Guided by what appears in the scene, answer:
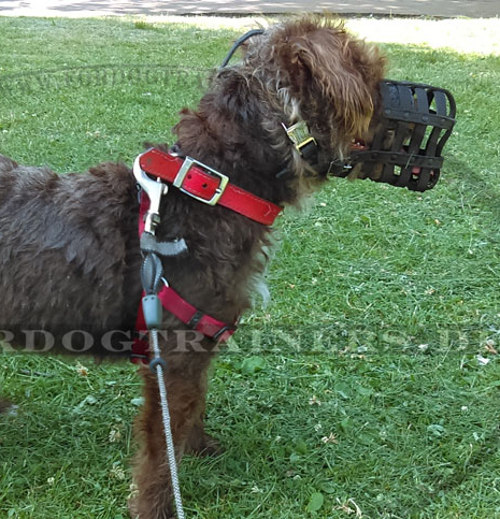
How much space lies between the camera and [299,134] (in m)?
2.26

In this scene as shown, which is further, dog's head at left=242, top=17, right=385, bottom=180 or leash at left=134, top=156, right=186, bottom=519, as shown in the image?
dog's head at left=242, top=17, right=385, bottom=180

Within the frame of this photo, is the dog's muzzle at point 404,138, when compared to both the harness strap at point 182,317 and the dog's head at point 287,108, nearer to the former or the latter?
the dog's head at point 287,108

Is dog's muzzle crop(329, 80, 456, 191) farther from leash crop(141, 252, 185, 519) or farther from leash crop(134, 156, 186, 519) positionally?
leash crop(141, 252, 185, 519)

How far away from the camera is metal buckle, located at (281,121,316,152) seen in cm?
225

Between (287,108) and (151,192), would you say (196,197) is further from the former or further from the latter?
(287,108)

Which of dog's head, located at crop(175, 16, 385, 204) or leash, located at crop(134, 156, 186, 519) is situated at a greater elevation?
dog's head, located at crop(175, 16, 385, 204)

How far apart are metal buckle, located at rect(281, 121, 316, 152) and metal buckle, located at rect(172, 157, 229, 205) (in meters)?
0.29

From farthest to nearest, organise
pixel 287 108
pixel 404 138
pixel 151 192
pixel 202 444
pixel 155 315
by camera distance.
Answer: pixel 202 444
pixel 404 138
pixel 287 108
pixel 151 192
pixel 155 315

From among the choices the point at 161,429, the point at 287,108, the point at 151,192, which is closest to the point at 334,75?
the point at 287,108

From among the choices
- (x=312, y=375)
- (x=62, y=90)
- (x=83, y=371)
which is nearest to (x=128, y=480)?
(x=83, y=371)

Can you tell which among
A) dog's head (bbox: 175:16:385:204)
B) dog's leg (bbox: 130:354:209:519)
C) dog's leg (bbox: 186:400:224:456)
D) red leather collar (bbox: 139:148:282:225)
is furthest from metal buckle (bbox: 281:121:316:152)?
dog's leg (bbox: 186:400:224:456)

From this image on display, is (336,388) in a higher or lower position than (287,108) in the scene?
lower

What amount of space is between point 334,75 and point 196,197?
0.65 meters

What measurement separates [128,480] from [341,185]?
3.44m
